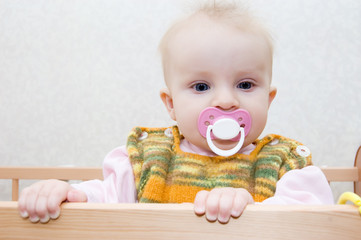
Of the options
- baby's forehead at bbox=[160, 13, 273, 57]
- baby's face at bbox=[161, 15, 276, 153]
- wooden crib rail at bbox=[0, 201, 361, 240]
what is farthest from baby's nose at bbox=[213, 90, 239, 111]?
wooden crib rail at bbox=[0, 201, 361, 240]

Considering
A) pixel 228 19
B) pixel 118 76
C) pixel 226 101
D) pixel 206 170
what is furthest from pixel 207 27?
pixel 118 76

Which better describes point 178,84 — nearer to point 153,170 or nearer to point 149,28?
point 153,170

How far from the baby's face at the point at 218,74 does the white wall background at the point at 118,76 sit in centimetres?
57

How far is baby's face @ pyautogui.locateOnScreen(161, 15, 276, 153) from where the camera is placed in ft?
1.99

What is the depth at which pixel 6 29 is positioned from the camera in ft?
4.36

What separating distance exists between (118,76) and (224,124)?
2.43ft

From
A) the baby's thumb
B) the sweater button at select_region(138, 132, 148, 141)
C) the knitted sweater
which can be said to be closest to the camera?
the baby's thumb

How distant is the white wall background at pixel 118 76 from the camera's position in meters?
1.21

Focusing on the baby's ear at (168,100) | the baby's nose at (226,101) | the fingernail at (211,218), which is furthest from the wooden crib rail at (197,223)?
the baby's ear at (168,100)

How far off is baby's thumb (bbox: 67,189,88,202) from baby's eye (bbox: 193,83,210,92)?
25 centimetres

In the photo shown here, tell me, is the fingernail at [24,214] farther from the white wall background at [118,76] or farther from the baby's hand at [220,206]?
the white wall background at [118,76]

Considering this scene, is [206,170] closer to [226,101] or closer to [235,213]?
[226,101]

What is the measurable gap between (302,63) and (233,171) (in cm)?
68

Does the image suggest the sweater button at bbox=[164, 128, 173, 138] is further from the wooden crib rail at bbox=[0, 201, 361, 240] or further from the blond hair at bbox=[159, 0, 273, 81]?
the wooden crib rail at bbox=[0, 201, 361, 240]
